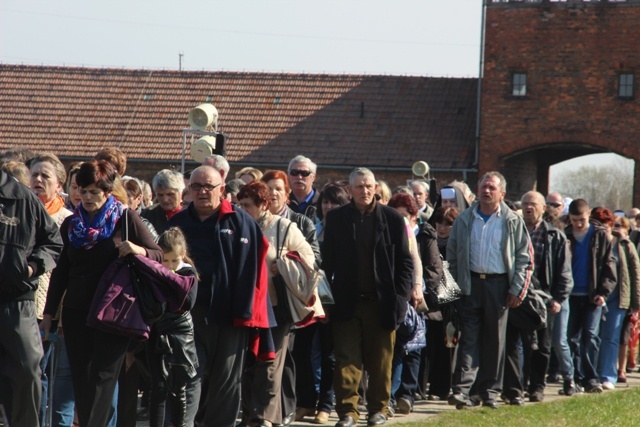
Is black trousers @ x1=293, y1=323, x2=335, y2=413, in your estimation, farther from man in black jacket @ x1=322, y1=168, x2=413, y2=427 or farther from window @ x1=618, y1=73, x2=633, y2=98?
window @ x1=618, y1=73, x2=633, y2=98

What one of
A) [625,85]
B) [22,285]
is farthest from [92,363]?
[625,85]

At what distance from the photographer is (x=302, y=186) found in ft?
37.5

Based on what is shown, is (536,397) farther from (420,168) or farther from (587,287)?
(420,168)

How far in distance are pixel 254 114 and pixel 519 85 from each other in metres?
9.10

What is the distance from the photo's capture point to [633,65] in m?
38.9

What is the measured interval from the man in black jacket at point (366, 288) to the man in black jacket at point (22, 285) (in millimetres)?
2897

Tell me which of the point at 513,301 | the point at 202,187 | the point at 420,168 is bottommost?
the point at 513,301

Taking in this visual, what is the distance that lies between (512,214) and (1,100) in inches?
1357

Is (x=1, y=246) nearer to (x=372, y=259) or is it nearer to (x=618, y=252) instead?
(x=372, y=259)

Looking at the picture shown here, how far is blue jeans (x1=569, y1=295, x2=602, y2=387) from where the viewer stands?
1371cm

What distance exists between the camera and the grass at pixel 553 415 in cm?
1043

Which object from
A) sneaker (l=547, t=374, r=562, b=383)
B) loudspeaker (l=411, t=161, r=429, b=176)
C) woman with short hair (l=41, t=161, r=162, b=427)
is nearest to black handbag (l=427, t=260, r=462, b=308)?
sneaker (l=547, t=374, r=562, b=383)

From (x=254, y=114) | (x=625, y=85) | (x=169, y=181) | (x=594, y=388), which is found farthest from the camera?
(x=254, y=114)

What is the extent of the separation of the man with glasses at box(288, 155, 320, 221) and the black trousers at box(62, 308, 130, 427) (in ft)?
12.3
